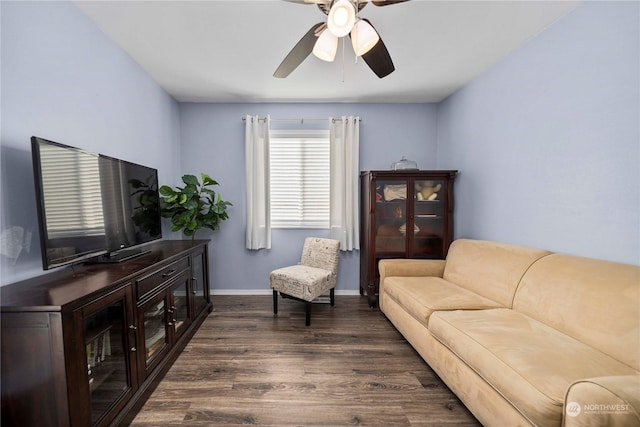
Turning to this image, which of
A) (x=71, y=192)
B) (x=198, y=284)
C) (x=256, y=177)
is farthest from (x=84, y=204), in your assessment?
(x=256, y=177)

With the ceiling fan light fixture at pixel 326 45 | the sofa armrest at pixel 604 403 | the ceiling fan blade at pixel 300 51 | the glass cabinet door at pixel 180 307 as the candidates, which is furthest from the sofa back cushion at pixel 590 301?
the glass cabinet door at pixel 180 307

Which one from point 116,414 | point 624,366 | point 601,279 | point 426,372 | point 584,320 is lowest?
Result: point 426,372

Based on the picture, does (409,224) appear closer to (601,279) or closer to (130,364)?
(601,279)

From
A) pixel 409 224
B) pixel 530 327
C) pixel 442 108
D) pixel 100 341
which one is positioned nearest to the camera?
pixel 100 341

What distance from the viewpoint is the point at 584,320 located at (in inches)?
52.6

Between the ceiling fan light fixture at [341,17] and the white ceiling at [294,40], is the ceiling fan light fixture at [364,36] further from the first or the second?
the white ceiling at [294,40]

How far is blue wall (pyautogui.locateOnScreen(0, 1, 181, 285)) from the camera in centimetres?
126

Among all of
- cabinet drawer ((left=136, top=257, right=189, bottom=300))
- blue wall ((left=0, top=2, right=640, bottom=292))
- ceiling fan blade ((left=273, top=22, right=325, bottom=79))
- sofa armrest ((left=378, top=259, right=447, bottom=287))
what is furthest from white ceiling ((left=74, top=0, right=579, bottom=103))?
sofa armrest ((left=378, top=259, right=447, bottom=287))

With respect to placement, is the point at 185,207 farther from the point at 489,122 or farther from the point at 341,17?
the point at 489,122

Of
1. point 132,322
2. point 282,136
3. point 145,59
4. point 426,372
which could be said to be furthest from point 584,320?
point 145,59

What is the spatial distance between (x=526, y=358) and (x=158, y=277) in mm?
2178

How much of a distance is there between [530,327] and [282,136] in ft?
9.84

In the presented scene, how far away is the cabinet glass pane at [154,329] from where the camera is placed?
1631 mm

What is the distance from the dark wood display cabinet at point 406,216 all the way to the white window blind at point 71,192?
2387 millimetres
